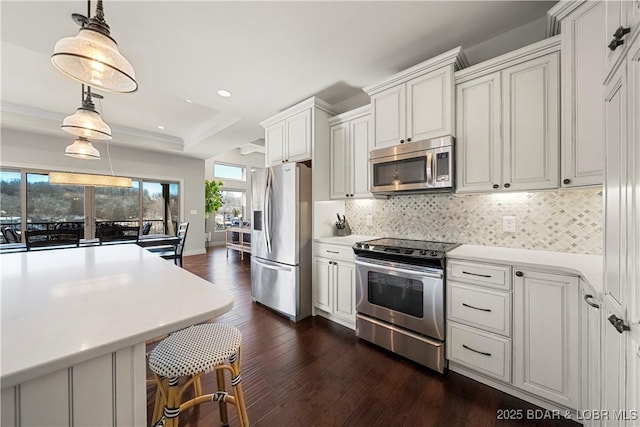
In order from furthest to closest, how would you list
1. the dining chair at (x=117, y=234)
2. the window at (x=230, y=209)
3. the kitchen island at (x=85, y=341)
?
Answer: the window at (x=230, y=209) < the dining chair at (x=117, y=234) < the kitchen island at (x=85, y=341)

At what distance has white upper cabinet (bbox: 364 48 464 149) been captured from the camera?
2012 mm

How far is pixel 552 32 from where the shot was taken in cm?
171

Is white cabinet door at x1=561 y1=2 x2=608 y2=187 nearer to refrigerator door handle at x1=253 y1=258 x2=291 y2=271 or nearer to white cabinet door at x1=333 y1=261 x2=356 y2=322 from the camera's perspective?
white cabinet door at x1=333 y1=261 x2=356 y2=322

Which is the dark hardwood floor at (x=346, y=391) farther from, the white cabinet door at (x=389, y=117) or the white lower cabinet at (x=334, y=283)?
the white cabinet door at (x=389, y=117)

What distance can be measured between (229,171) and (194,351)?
341 inches

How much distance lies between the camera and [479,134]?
6.30 ft

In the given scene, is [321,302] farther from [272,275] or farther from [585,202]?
Answer: [585,202]

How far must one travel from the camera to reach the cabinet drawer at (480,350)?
1.62 meters

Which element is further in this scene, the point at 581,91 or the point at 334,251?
the point at 334,251

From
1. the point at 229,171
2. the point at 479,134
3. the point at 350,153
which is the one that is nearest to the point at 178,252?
the point at 350,153

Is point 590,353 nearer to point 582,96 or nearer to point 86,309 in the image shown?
point 582,96

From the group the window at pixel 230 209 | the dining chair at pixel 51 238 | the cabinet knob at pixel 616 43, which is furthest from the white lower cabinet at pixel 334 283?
the window at pixel 230 209

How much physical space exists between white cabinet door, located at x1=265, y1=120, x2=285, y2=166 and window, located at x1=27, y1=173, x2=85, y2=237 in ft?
15.1

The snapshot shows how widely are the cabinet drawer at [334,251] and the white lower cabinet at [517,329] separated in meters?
0.96
